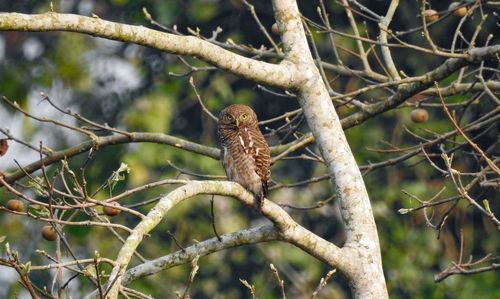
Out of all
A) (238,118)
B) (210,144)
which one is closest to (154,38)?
(238,118)

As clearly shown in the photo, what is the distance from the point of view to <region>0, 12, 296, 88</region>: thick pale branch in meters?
3.98

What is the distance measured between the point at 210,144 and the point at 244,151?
4511mm

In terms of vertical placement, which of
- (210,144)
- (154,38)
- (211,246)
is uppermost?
(210,144)

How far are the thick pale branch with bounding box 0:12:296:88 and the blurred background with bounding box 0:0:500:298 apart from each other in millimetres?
4790

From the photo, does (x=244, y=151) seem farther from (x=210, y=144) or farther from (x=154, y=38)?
(x=210, y=144)

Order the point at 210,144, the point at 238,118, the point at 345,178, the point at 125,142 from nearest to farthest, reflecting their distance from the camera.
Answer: the point at 345,178
the point at 125,142
the point at 238,118
the point at 210,144

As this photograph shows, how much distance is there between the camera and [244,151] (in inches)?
221

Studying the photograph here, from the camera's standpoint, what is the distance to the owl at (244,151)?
5.27m

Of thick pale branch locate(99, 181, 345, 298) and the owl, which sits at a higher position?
the owl

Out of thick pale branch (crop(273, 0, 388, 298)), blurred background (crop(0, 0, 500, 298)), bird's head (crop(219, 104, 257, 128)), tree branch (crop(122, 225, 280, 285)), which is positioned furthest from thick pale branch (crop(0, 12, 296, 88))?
blurred background (crop(0, 0, 500, 298))

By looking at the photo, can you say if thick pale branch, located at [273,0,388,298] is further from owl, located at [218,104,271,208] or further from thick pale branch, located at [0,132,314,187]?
thick pale branch, located at [0,132,314,187]

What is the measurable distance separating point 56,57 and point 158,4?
1634 mm

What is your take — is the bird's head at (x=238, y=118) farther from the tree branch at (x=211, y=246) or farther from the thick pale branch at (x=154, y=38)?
the tree branch at (x=211, y=246)

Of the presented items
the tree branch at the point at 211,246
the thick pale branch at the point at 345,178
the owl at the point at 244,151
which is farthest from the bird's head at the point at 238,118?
the tree branch at the point at 211,246
